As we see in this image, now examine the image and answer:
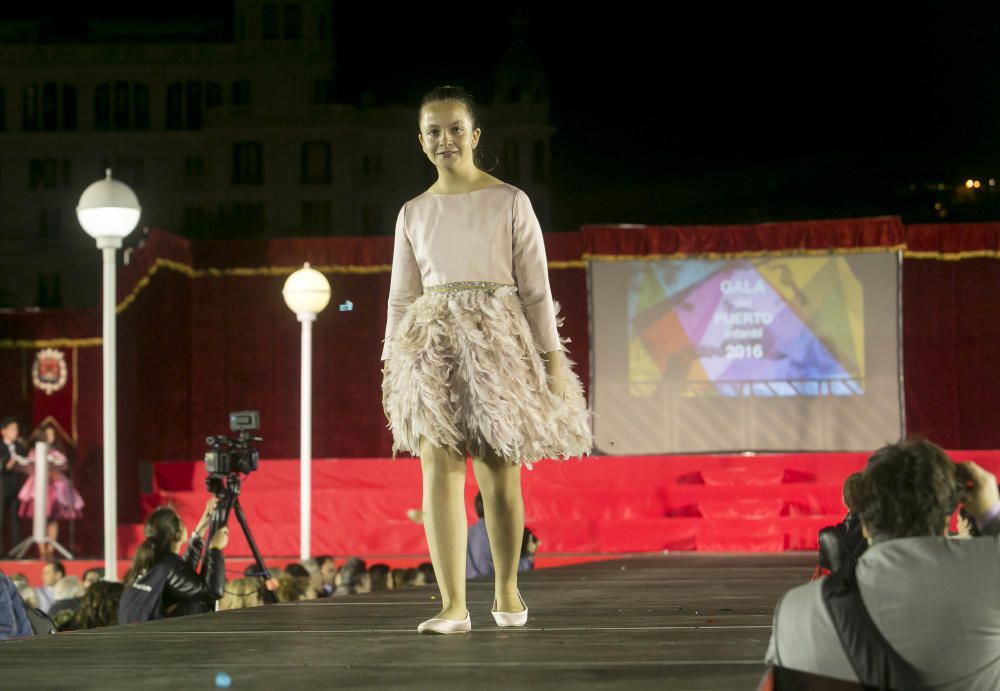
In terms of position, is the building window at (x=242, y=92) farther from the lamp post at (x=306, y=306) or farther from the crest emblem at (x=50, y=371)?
the lamp post at (x=306, y=306)

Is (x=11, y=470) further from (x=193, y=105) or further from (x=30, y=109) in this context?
(x=30, y=109)

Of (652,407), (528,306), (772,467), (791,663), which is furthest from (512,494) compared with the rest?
(652,407)

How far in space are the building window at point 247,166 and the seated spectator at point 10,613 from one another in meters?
33.7

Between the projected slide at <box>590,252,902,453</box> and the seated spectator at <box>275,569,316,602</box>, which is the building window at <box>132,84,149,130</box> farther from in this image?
the seated spectator at <box>275,569,316,602</box>

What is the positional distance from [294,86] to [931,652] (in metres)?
36.3

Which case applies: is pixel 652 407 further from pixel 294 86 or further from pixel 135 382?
pixel 294 86

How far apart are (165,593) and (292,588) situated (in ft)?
4.42

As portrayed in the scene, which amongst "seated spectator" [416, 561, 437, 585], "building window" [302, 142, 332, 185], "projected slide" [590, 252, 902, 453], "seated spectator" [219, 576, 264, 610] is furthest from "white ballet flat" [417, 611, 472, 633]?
"building window" [302, 142, 332, 185]

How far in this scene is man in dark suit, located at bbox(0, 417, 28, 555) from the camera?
11.1 metres

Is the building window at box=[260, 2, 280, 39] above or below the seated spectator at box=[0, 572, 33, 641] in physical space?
above

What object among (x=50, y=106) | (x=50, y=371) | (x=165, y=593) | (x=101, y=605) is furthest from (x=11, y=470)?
(x=50, y=106)

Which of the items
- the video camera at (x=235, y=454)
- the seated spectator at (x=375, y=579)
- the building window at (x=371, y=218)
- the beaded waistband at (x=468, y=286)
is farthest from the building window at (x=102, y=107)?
the beaded waistband at (x=468, y=286)

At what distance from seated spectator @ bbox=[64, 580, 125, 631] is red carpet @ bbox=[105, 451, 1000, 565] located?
504 centimetres

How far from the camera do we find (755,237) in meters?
12.9
